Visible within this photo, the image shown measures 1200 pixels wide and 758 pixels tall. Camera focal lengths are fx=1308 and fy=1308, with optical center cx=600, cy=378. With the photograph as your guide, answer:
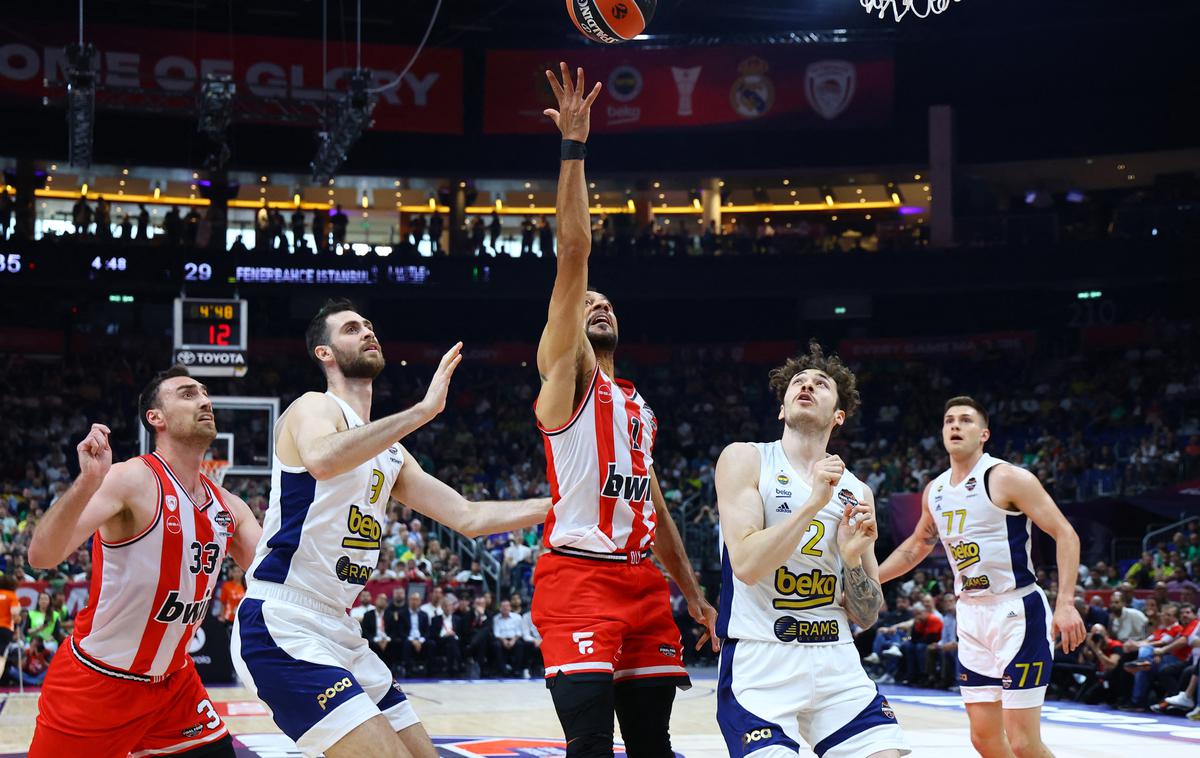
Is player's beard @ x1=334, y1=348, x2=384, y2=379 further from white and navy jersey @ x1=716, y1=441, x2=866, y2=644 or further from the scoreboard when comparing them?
the scoreboard

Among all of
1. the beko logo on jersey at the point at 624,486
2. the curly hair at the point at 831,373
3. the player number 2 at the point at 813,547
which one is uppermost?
the curly hair at the point at 831,373

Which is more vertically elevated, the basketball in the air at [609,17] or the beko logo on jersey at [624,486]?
the basketball in the air at [609,17]

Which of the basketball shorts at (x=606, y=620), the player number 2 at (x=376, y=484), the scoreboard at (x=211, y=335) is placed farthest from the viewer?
the scoreboard at (x=211, y=335)

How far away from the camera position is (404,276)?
33469 millimetres

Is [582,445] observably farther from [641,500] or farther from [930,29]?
[930,29]

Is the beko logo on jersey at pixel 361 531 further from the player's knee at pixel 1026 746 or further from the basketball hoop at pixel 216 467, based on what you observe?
the basketball hoop at pixel 216 467

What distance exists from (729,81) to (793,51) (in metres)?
1.92

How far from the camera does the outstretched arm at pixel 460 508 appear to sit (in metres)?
5.87

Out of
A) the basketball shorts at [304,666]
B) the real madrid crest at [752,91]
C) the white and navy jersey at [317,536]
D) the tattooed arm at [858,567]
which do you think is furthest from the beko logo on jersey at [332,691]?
the real madrid crest at [752,91]

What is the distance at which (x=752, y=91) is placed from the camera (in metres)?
35.9

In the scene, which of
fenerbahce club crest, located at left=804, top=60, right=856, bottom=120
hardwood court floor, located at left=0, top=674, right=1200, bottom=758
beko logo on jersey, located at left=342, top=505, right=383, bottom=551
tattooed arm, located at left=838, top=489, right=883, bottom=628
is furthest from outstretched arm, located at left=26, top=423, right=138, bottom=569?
fenerbahce club crest, located at left=804, top=60, right=856, bottom=120

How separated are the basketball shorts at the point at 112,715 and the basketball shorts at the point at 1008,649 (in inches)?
175

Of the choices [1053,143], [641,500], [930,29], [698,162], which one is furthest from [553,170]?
[641,500]

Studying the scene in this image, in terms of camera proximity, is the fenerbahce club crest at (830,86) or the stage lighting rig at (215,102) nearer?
the stage lighting rig at (215,102)
